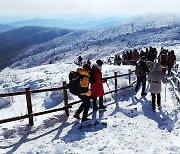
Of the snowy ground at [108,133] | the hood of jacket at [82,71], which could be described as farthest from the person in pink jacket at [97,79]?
the hood of jacket at [82,71]

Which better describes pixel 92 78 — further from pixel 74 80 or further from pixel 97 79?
pixel 74 80

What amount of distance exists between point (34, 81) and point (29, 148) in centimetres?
1308

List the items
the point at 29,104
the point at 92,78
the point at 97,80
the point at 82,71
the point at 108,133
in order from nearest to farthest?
the point at 108,133 → the point at 82,71 → the point at 29,104 → the point at 92,78 → the point at 97,80

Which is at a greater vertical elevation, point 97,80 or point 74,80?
point 74,80

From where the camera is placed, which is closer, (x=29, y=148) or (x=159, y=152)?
(x=159, y=152)

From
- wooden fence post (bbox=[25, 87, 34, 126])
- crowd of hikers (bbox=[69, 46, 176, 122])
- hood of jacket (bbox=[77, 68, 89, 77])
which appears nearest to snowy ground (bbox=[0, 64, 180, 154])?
wooden fence post (bbox=[25, 87, 34, 126])

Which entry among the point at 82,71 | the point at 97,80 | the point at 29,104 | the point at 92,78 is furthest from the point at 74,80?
the point at 29,104

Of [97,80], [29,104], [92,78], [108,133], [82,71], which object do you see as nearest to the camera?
[108,133]

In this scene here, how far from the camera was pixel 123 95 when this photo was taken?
45.3 ft

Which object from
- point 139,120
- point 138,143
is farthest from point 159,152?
point 139,120

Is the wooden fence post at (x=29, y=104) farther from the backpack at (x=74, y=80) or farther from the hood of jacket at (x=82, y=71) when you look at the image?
the hood of jacket at (x=82, y=71)

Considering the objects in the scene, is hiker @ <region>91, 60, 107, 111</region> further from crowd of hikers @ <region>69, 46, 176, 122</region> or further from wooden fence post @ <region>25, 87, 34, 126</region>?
wooden fence post @ <region>25, 87, 34, 126</region>

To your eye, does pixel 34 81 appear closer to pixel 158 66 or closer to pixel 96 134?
pixel 158 66

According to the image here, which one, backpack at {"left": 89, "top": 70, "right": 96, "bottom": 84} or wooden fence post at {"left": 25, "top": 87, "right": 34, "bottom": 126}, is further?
backpack at {"left": 89, "top": 70, "right": 96, "bottom": 84}
